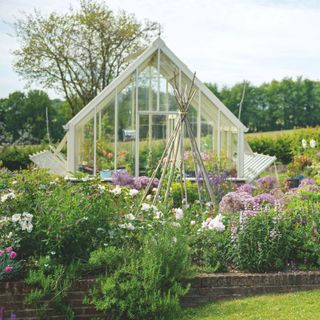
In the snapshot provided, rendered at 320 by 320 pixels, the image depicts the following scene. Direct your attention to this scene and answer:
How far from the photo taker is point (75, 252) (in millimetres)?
6398

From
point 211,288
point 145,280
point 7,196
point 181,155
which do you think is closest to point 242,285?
point 211,288

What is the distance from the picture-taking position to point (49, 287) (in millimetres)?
5938

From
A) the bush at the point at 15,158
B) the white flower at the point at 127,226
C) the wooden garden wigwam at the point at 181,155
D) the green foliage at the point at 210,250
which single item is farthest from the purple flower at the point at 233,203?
the bush at the point at 15,158

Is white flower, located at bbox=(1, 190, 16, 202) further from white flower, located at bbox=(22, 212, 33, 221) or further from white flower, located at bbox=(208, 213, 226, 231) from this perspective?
white flower, located at bbox=(208, 213, 226, 231)

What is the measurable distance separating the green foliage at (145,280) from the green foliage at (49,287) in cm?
23

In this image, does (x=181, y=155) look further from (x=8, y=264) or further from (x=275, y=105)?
(x=275, y=105)

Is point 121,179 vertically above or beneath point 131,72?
beneath

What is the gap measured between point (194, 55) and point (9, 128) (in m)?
10.4

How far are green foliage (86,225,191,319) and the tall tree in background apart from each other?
2021 cm

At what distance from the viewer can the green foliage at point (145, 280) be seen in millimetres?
5789

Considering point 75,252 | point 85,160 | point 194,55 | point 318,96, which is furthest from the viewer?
point 318,96

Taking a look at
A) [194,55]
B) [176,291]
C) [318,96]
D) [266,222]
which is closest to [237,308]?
[176,291]

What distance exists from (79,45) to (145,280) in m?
21.2

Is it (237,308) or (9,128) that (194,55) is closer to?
(9,128)
